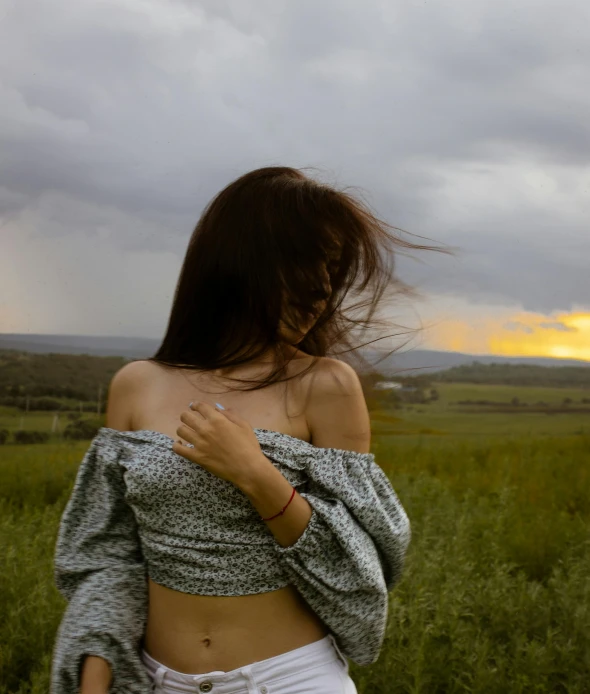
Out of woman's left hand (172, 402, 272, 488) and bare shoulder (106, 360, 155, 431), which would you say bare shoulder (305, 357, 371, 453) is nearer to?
woman's left hand (172, 402, 272, 488)

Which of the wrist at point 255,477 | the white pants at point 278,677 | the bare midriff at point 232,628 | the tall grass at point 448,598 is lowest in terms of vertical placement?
the tall grass at point 448,598

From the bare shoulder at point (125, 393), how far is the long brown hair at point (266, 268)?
48 mm

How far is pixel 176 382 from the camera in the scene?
1744mm

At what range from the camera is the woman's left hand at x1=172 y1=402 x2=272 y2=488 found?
1.51 m

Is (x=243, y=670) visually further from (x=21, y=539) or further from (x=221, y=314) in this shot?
(x=21, y=539)

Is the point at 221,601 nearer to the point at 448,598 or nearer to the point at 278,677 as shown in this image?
the point at 278,677

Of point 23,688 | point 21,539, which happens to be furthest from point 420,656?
point 21,539

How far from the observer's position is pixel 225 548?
5.15ft

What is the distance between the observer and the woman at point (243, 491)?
1.56 metres

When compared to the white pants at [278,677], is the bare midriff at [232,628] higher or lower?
higher

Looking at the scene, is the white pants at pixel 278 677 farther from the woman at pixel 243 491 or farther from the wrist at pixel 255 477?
the wrist at pixel 255 477

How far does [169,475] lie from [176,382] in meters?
0.23

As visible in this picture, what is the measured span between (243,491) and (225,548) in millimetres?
112

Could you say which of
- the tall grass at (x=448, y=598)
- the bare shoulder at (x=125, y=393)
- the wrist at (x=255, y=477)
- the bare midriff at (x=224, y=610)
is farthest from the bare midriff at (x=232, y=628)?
the tall grass at (x=448, y=598)
